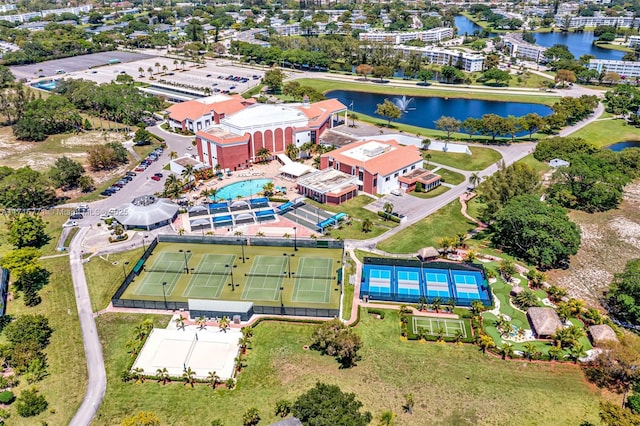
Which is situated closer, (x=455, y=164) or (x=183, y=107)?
(x=455, y=164)

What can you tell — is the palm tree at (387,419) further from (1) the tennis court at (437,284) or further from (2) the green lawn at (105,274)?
(2) the green lawn at (105,274)

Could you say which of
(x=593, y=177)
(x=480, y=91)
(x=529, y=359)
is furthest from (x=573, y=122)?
(x=529, y=359)

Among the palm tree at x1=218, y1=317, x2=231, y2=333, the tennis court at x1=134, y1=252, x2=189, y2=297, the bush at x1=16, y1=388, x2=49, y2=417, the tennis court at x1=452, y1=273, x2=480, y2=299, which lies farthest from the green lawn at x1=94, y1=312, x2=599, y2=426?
the tennis court at x1=452, y1=273, x2=480, y2=299

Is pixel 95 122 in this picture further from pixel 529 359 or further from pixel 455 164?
pixel 529 359

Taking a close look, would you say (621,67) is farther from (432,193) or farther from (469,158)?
(432,193)

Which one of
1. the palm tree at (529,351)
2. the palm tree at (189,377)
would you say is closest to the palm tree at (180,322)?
the palm tree at (189,377)

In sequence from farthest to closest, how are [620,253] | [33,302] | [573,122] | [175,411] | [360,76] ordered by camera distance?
[360,76] → [573,122] → [620,253] → [33,302] → [175,411]

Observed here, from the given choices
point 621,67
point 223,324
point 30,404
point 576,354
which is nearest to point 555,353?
point 576,354
